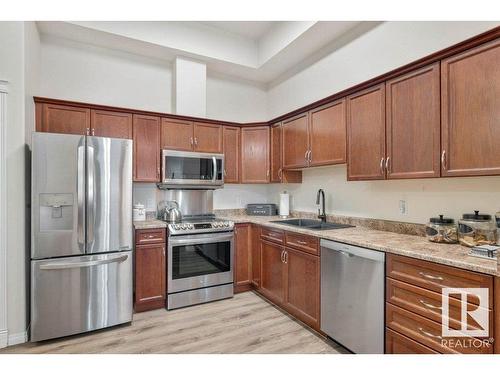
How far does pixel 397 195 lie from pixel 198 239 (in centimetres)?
216

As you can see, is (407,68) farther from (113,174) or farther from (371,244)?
(113,174)

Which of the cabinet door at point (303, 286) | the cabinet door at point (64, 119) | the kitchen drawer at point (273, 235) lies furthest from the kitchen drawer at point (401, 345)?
the cabinet door at point (64, 119)

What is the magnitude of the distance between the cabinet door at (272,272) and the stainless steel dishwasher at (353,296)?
2.19 feet

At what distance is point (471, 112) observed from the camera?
1.78 metres

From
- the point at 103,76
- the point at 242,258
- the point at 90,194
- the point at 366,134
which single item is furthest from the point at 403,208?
the point at 103,76

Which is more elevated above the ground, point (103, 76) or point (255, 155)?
point (103, 76)

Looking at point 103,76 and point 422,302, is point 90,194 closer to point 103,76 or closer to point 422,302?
point 103,76

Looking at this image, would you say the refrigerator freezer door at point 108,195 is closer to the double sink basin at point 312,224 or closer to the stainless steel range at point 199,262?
the stainless steel range at point 199,262

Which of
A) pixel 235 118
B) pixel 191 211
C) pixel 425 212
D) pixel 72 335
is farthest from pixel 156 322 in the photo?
pixel 235 118

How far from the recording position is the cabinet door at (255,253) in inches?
136

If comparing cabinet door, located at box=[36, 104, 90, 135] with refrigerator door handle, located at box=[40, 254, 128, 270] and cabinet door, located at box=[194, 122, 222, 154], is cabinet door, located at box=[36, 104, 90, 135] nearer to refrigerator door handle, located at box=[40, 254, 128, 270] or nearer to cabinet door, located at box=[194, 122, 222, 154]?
cabinet door, located at box=[194, 122, 222, 154]

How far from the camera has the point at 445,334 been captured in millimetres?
1574
